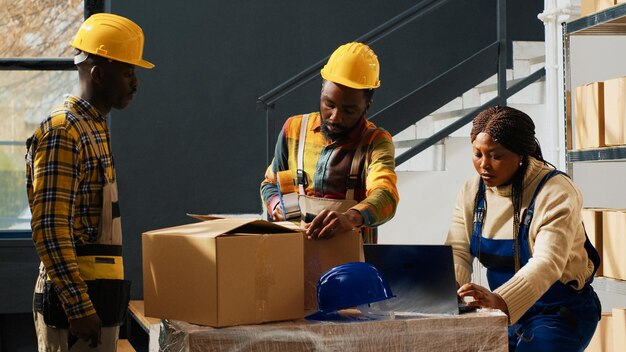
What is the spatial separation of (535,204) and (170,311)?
1160mm

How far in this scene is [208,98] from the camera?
6.91m

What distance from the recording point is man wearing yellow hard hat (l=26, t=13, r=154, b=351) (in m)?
2.37

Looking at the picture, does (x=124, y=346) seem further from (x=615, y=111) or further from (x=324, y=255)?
(x=324, y=255)

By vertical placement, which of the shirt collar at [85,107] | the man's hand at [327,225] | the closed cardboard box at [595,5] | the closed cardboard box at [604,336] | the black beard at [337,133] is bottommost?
the closed cardboard box at [604,336]

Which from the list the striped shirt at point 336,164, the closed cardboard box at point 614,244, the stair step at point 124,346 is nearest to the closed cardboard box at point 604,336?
the closed cardboard box at point 614,244

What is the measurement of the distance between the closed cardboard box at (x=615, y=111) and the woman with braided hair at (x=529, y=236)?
3.67 ft

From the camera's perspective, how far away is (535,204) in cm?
281

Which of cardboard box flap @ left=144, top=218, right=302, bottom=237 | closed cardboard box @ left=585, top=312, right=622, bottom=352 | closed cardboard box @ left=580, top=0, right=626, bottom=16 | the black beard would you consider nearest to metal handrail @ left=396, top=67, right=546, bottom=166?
closed cardboard box @ left=580, top=0, right=626, bottom=16

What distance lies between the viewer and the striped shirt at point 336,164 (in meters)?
2.86

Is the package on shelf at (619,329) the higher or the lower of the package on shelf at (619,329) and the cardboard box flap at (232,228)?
the lower

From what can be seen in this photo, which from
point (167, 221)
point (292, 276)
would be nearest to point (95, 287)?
point (292, 276)

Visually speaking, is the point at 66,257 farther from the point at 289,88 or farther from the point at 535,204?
the point at 289,88

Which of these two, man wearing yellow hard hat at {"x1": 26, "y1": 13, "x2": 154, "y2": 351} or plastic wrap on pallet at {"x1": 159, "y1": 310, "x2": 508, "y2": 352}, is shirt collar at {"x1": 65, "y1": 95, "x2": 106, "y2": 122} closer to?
man wearing yellow hard hat at {"x1": 26, "y1": 13, "x2": 154, "y2": 351}

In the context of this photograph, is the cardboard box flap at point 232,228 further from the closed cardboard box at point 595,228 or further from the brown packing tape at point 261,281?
the closed cardboard box at point 595,228
